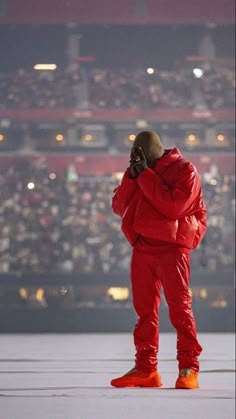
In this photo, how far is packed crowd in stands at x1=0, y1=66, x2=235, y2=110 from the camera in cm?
963

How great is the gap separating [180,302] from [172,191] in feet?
0.70

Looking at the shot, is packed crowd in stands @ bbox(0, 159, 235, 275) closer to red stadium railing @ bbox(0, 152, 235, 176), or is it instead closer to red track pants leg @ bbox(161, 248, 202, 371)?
red stadium railing @ bbox(0, 152, 235, 176)

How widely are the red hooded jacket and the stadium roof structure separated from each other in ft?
23.2

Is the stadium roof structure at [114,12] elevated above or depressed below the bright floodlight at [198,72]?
above

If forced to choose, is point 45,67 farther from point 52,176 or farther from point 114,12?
point 52,176

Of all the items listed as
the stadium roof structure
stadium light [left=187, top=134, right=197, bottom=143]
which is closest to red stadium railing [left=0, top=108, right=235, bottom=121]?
stadium light [left=187, top=134, right=197, bottom=143]

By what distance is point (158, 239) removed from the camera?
191cm

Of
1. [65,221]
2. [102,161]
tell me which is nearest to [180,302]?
[65,221]

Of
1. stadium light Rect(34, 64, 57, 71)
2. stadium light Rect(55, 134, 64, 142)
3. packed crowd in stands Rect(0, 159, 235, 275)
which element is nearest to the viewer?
packed crowd in stands Rect(0, 159, 235, 275)

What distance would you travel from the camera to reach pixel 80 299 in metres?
7.88

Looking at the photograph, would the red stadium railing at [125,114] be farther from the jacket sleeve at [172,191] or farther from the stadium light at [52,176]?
the jacket sleeve at [172,191]

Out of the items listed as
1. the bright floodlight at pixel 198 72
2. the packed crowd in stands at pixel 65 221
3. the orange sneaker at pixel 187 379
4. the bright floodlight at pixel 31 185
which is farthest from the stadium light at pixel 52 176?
the orange sneaker at pixel 187 379

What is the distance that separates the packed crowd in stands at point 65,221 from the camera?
8.80 metres

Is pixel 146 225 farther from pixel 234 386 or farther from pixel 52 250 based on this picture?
pixel 52 250
